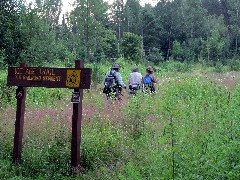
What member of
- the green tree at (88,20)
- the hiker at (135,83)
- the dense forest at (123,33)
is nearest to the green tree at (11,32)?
the dense forest at (123,33)

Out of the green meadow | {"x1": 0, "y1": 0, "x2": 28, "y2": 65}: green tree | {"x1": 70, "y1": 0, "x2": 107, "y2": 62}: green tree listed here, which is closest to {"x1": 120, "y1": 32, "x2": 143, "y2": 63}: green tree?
{"x1": 70, "y1": 0, "x2": 107, "y2": 62}: green tree

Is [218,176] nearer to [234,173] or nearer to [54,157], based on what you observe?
[234,173]

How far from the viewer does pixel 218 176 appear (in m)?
3.66

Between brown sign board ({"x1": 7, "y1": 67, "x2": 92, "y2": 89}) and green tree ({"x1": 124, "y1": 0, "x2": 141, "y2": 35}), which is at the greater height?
green tree ({"x1": 124, "y1": 0, "x2": 141, "y2": 35})

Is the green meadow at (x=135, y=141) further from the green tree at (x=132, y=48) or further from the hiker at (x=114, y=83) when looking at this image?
the green tree at (x=132, y=48)

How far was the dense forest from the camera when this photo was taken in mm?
22078

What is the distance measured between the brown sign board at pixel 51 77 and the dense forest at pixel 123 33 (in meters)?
10.7

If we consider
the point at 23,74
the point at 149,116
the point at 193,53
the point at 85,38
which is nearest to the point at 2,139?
the point at 23,74

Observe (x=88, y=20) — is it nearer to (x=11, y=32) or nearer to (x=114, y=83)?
(x=11, y=32)

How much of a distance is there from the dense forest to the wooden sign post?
10709mm

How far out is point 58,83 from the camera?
682cm

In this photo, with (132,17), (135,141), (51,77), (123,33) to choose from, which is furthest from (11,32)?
(132,17)

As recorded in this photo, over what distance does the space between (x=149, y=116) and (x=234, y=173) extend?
4580 mm

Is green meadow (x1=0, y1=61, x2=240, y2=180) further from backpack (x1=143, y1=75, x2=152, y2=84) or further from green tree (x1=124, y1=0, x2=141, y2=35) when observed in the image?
green tree (x1=124, y1=0, x2=141, y2=35)
